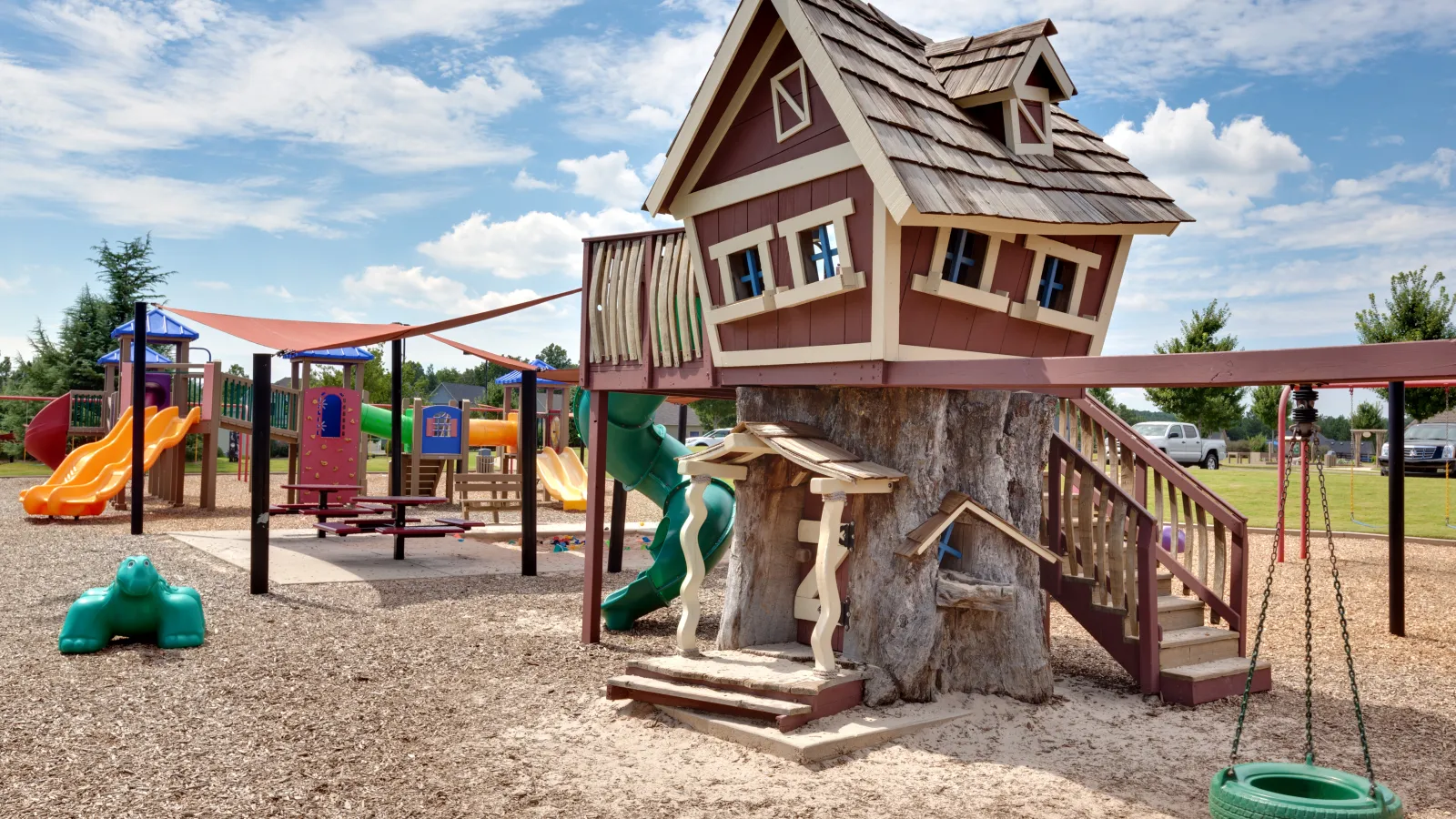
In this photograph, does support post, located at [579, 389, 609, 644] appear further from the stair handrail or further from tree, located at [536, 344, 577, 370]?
tree, located at [536, 344, 577, 370]

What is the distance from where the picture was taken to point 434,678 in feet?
23.7

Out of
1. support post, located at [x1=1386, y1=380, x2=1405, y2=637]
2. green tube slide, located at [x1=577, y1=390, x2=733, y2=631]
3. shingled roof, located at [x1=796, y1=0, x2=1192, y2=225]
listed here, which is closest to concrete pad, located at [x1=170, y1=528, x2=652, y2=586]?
green tube slide, located at [x1=577, y1=390, x2=733, y2=631]

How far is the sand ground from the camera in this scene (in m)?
4.96

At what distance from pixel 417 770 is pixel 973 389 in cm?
389

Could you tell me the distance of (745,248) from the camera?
691 cm

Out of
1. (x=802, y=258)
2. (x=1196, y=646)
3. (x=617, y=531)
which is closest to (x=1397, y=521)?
(x=1196, y=646)

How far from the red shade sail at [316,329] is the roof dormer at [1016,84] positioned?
4417mm

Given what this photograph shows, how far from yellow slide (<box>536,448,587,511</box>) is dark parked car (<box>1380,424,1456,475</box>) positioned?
24.7 metres

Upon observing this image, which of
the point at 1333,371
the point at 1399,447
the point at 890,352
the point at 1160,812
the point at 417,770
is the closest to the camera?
the point at 1333,371

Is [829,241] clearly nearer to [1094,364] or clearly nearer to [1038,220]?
[1038,220]

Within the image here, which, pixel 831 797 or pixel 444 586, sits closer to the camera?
pixel 831 797

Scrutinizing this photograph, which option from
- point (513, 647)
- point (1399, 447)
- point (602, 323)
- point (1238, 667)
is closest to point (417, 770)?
point (513, 647)

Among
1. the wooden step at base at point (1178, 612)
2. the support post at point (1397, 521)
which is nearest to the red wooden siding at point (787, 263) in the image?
the wooden step at base at point (1178, 612)

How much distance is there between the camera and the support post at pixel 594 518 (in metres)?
8.42
